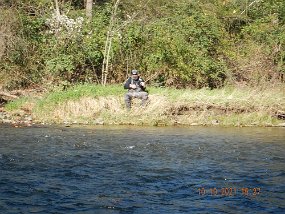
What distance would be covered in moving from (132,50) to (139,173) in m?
13.1

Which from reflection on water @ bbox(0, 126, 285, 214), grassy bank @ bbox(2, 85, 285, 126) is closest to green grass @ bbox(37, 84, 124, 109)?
grassy bank @ bbox(2, 85, 285, 126)

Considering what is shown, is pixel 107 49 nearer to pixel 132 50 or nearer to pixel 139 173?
pixel 132 50

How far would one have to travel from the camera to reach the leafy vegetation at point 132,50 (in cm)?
1984

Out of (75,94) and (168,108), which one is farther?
(75,94)

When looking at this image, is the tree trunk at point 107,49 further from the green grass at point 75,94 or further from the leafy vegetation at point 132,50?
the green grass at point 75,94

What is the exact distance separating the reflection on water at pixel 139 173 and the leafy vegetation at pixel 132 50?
7497 mm

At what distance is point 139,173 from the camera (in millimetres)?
7797

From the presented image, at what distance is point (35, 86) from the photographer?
66.0ft

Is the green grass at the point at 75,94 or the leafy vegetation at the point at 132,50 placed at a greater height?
the leafy vegetation at the point at 132,50

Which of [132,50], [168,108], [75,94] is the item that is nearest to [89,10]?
[132,50]
